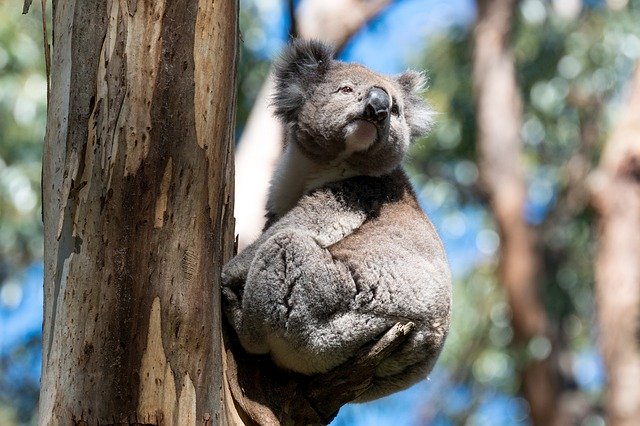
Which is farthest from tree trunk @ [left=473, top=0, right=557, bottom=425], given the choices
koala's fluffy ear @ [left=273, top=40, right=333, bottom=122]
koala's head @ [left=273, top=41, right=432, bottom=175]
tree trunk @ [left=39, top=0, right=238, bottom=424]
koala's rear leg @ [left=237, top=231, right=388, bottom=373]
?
tree trunk @ [left=39, top=0, right=238, bottom=424]

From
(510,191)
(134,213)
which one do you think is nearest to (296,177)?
(134,213)

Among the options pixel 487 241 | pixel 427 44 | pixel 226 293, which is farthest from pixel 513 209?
pixel 226 293

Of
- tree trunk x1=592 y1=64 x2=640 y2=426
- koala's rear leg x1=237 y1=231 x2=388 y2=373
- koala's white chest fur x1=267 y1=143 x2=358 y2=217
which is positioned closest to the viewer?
koala's rear leg x1=237 y1=231 x2=388 y2=373

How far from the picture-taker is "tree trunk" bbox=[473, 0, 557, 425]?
34.5 ft

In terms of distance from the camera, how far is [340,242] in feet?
12.0

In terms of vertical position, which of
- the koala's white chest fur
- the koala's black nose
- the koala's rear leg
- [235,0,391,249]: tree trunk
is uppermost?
[235,0,391,249]: tree trunk

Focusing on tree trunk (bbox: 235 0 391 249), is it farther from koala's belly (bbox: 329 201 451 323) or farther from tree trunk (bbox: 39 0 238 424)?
tree trunk (bbox: 39 0 238 424)

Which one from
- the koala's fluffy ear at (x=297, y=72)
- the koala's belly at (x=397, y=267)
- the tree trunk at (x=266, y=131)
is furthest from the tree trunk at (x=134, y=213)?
the tree trunk at (x=266, y=131)

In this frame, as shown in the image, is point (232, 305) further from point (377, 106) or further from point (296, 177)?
point (377, 106)

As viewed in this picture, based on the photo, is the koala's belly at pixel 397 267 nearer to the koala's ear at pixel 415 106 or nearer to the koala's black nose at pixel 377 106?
the koala's black nose at pixel 377 106

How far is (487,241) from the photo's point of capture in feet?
47.8

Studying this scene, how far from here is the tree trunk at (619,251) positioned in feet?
27.2

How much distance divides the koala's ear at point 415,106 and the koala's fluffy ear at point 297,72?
1.53 ft

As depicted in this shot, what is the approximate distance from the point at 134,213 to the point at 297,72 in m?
1.64
